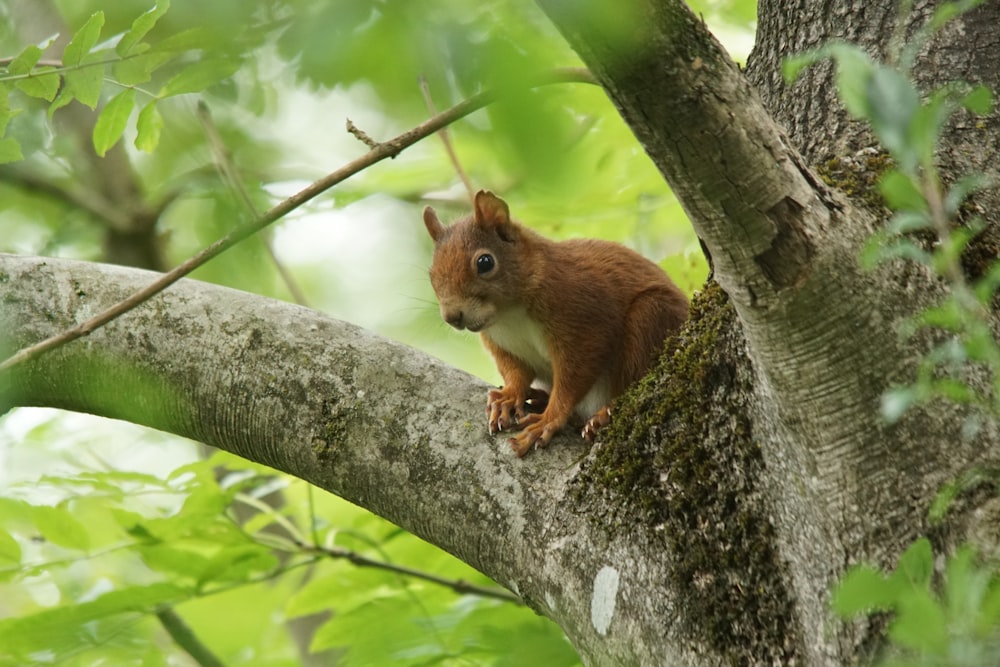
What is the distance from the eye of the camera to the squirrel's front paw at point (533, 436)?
231cm

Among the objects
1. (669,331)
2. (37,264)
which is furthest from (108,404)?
(669,331)

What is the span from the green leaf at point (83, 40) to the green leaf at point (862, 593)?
1.72 metres

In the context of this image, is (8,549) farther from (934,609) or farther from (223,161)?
(934,609)

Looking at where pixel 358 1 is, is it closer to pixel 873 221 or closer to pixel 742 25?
pixel 873 221

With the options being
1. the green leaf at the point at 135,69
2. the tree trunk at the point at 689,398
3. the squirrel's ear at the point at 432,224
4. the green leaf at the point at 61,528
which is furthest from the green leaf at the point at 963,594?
the squirrel's ear at the point at 432,224

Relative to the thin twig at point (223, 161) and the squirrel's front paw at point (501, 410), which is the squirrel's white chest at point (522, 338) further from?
the thin twig at point (223, 161)

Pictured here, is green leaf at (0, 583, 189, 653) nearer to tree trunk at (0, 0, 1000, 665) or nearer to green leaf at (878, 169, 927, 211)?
tree trunk at (0, 0, 1000, 665)

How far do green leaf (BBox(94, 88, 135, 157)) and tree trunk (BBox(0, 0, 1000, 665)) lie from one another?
476 millimetres

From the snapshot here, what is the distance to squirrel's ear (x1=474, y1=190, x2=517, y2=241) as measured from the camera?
336cm

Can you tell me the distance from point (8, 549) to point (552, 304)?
181 centimetres

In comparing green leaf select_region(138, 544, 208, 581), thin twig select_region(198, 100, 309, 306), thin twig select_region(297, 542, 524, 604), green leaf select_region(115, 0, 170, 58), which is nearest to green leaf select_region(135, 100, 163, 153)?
thin twig select_region(198, 100, 309, 306)

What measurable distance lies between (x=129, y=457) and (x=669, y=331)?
4.20 m

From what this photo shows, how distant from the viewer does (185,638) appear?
122 inches

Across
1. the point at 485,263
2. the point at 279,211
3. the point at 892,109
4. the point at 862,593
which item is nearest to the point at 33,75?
the point at 279,211
